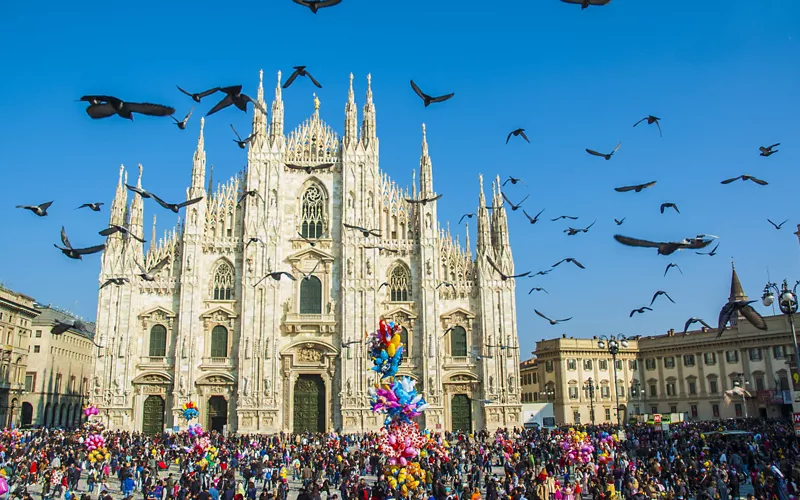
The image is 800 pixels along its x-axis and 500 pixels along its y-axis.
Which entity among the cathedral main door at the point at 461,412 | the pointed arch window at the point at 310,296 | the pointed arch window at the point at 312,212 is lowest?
the cathedral main door at the point at 461,412

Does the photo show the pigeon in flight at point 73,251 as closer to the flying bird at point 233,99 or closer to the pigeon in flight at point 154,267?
the flying bird at point 233,99

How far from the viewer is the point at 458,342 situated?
4650 centimetres

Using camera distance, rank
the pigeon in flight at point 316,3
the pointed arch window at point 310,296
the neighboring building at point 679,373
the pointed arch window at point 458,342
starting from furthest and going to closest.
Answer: the neighboring building at point 679,373 → the pointed arch window at point 458,342 → the pointed arch window at point 310,296 → the pigeon in flight at point 316,3

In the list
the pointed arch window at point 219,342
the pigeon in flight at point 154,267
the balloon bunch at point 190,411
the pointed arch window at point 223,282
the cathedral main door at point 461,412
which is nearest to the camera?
the balloon bunch at point 190,411

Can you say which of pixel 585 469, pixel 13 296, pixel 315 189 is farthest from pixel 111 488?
pixel 13 296

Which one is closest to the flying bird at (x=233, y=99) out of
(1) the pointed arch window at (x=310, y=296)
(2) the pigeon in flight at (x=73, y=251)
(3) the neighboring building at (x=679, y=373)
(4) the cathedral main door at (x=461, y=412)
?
(2) the pigeon in flight at (x=73, y=251)

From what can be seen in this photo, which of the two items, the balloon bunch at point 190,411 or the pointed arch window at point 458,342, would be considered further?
the pointed arch window at point 458,342

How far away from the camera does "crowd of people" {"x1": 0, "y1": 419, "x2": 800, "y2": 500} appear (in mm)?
18609

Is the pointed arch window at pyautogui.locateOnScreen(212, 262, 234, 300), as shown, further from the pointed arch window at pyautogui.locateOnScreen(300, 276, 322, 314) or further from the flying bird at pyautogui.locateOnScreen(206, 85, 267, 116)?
the flying bird at pyautogui.locateOnScreen(206, 85, 267, 116)

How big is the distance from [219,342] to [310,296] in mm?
6326

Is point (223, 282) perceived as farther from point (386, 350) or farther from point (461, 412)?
point (386, 350)

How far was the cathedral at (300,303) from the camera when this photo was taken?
43.4 meters

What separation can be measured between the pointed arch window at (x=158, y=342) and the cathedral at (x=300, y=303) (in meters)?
0.14

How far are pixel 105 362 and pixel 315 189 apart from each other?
16.9m
